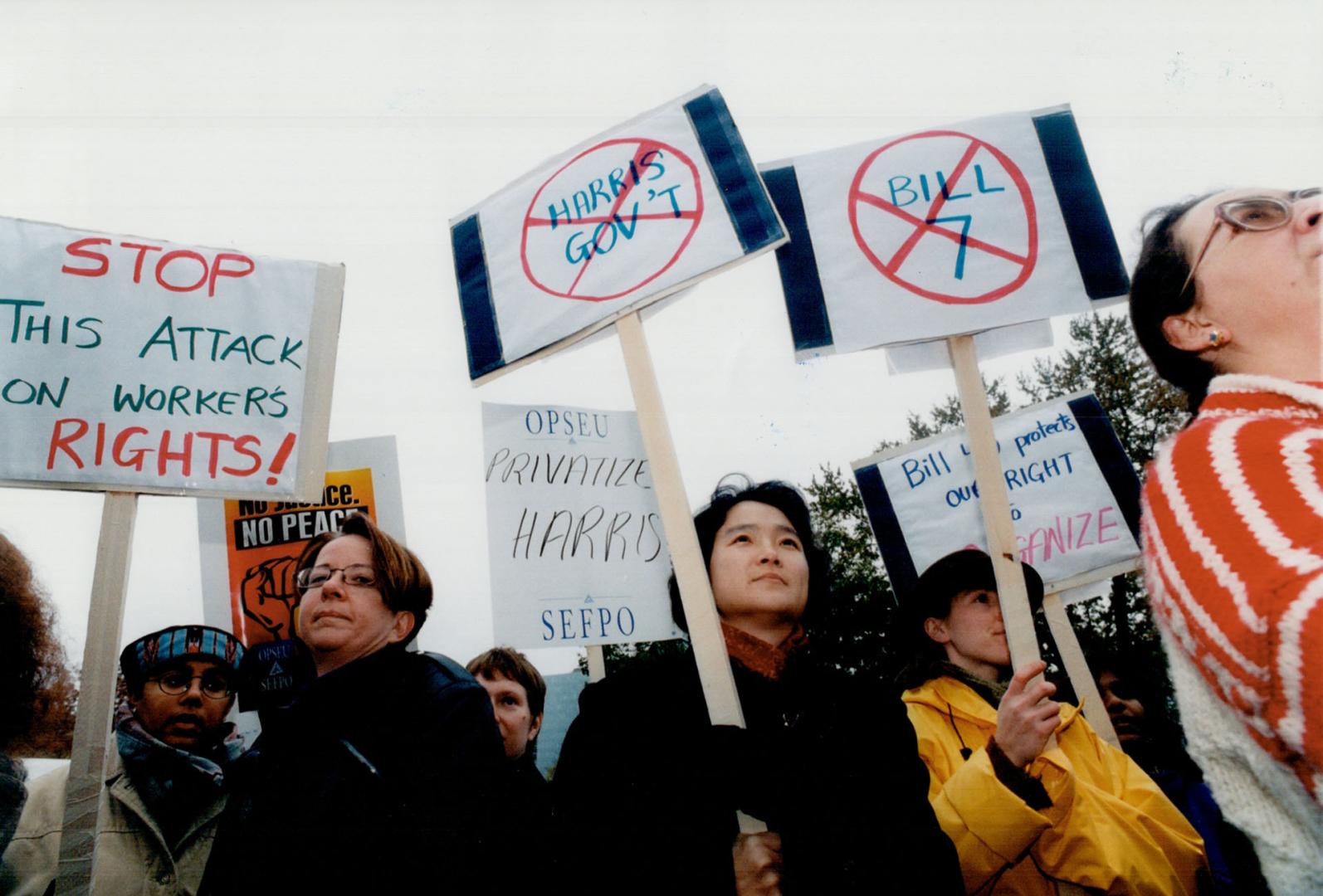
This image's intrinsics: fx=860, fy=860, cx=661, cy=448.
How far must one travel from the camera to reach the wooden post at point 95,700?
178cm

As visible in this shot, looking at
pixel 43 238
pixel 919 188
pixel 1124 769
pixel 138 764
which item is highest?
pixel 43 238

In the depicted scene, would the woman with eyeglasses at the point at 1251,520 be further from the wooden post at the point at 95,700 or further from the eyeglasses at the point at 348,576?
the wooden post at the point at 95,700

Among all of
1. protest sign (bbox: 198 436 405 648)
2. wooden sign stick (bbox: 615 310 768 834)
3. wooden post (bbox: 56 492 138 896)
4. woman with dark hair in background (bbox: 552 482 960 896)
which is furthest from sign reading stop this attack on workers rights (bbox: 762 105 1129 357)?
protest sign (bbox: 198 436 405 648)

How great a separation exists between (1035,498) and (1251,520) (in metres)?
2.48

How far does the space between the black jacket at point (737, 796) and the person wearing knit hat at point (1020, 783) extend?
120 millimetres

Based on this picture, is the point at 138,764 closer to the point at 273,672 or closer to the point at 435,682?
the point at 273,672

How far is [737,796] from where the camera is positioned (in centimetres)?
153

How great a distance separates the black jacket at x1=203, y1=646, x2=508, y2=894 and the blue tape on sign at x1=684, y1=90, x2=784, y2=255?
4.28 feet

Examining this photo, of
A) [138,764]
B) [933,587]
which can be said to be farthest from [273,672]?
[933,587]

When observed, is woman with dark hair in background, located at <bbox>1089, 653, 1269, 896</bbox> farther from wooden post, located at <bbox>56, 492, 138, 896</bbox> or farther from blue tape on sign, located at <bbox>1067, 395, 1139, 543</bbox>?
wooden post, located at <bbox>56, 492, 138, 896</bbox>

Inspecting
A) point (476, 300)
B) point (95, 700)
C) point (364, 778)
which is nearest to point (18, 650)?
point (95, 700)

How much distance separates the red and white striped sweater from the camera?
0.79 meters

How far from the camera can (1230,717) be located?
917 millimetres

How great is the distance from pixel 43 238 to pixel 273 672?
1.52 metres
